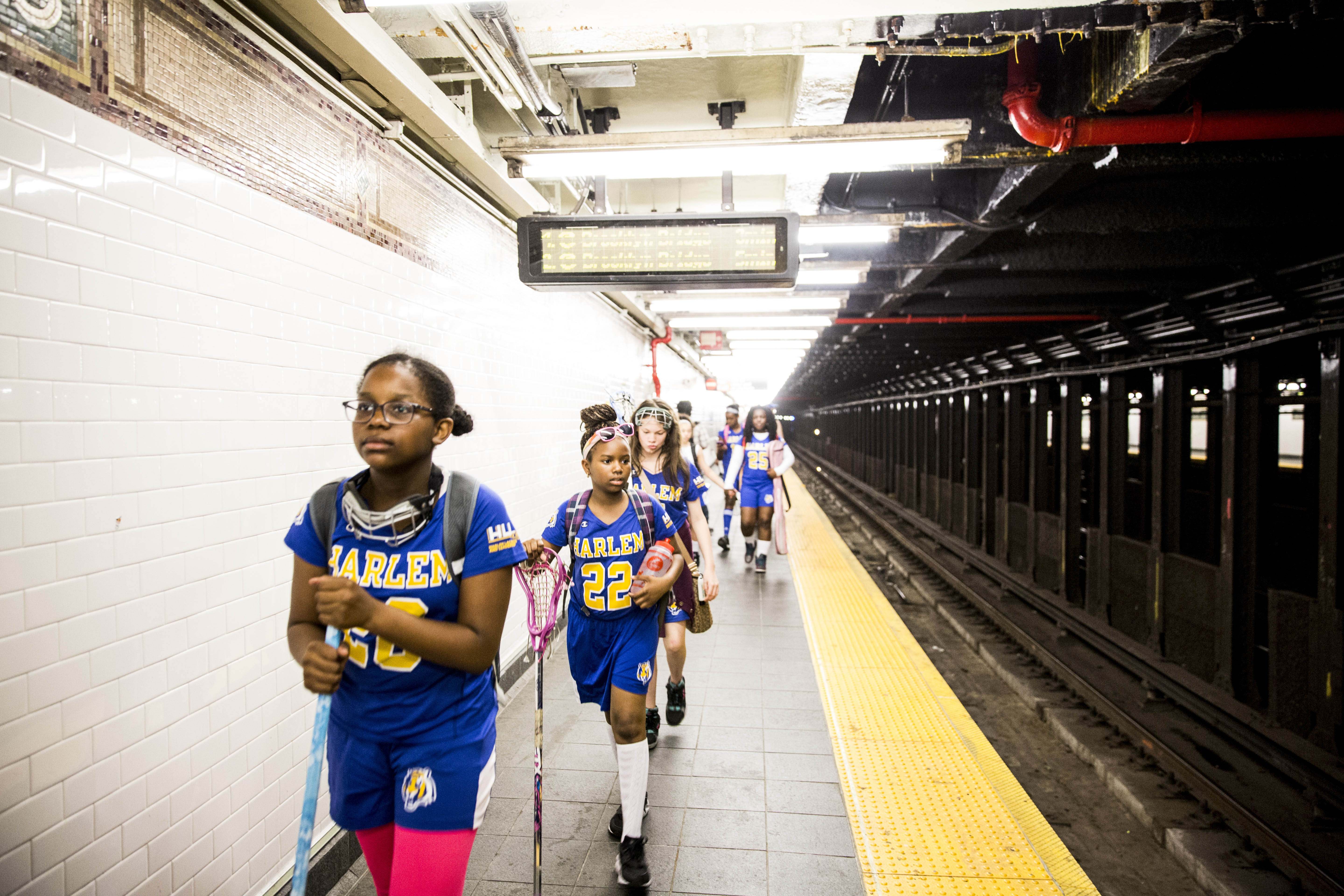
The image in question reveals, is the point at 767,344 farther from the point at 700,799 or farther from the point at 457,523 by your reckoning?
the point at 457,523

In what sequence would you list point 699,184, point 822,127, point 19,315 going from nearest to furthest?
point 19,315 < point 822,127 < point 699,184

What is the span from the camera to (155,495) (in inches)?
82.2

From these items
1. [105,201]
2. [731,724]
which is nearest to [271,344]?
[105,201]

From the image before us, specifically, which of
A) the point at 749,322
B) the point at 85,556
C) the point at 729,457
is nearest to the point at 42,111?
the point at 85,556

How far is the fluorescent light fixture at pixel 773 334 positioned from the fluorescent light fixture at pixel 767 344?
0.17 meters

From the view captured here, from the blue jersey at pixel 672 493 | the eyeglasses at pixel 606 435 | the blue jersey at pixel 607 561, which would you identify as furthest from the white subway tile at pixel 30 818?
the blue jersey at pixel 672 493

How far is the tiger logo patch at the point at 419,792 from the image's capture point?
175cm

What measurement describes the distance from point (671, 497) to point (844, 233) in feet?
7.97

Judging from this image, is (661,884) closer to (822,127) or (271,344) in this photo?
(271,344)

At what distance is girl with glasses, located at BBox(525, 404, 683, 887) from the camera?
2.87 meters

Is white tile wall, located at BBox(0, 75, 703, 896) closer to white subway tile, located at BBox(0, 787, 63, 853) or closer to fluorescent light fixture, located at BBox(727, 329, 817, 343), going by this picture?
white subway tile, located at BBox(0, 787, 63, 853)

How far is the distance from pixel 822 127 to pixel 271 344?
257 cm

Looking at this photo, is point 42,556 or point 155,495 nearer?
point 42,556

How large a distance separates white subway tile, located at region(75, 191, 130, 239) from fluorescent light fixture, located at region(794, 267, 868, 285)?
15.6 ft
